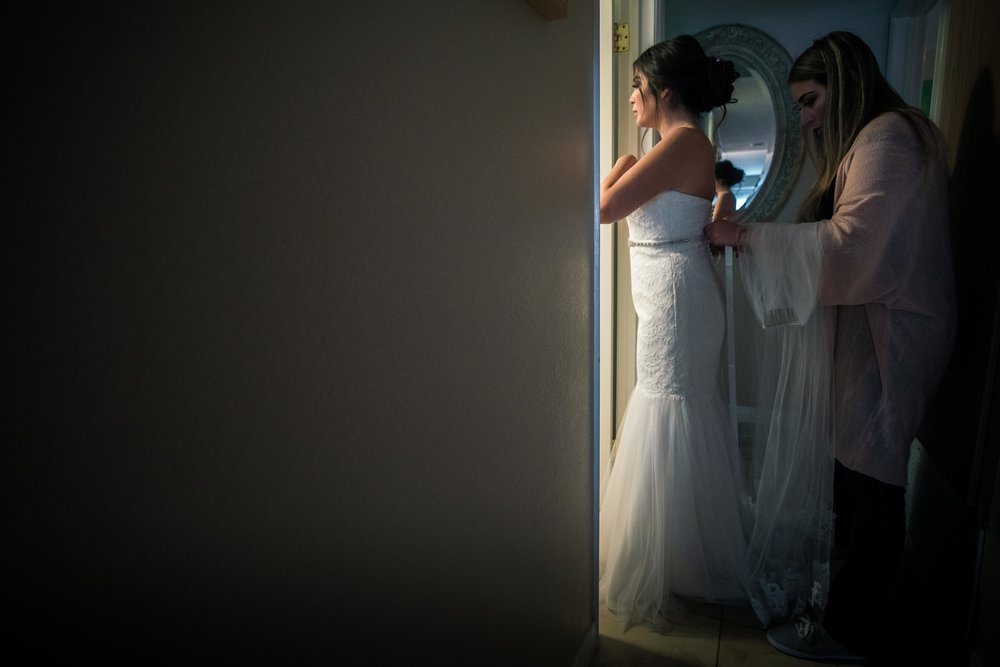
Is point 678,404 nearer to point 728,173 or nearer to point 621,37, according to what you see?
point 621,37

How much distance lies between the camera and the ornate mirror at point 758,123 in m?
2.55

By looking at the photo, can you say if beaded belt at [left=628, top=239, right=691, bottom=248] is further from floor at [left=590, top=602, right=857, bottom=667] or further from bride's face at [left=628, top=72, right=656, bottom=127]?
floor at [left=590, top=602, right=857, bottom=667]

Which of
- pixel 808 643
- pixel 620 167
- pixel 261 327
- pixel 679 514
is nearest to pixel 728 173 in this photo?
pixel 620 167

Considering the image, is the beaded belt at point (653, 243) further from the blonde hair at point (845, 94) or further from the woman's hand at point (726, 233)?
the blonde hair at point (845, 94)

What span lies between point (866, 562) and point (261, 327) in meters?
1.54

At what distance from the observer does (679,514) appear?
151 centimetres

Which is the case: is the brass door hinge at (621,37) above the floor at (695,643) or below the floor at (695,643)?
above

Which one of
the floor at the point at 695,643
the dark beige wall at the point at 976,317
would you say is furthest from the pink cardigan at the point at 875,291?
the floor at the point at 695,643

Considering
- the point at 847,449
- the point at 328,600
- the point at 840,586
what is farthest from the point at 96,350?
the point at 840,586

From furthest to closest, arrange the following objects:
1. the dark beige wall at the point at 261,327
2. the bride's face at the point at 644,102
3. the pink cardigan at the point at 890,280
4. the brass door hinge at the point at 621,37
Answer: the brass door hinge at the point at 621,37 < the bride's face at the point at 644,102 < the pink cardigan at the point at 890,280 < the dark beige wall at the point at 261,327

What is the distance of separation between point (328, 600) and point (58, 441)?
0.27m

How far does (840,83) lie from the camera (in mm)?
1296

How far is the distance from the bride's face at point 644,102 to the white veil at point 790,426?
0.44 meters

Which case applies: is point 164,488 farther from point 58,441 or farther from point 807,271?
point 807,271
